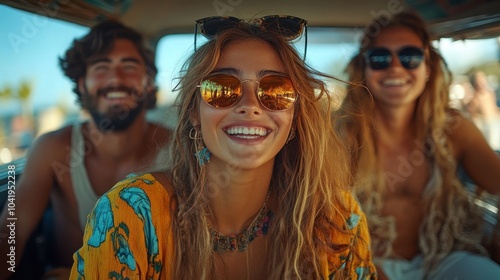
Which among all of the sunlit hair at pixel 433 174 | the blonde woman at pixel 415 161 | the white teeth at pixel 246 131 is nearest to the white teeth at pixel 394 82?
the blonde woman at pixel 415 161

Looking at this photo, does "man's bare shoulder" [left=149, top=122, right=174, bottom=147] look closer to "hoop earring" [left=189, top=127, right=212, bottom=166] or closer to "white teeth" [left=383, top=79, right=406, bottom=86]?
"hoop earring" [left=189, top=127, right=212, bottom=166]

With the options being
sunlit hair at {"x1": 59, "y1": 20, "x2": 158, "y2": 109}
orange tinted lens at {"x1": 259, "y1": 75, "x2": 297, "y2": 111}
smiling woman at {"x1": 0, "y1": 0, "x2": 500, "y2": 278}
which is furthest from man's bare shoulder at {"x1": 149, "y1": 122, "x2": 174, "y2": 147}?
orange tinted lens at {"x1": 259, "y1": 75, "x2": 297, "y2": 111}

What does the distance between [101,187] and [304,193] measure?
93 cm

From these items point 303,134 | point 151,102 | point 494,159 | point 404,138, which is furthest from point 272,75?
point 494,159

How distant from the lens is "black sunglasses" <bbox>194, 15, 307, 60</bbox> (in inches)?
56.0

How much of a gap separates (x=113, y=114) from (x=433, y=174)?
1.46m

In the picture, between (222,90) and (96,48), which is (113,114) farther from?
(222,90)

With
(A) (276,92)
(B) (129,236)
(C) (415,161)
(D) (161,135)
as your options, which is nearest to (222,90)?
(A) (276,92)

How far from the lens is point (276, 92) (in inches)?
54.4

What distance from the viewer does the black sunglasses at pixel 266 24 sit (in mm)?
1423

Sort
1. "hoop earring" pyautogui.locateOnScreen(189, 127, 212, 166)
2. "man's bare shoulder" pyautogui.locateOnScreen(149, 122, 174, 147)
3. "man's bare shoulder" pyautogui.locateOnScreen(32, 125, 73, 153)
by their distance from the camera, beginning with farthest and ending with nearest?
"man's bare shoulder" pyautogui.locateOnScreen(32, 125, 73, 153) → "man's bare shoulder" pyautogui.locateOnScreen(149, 122, 174, 147) → "hoop earring" pyautogui.locateOnScreen(189, 127, 212, 166)

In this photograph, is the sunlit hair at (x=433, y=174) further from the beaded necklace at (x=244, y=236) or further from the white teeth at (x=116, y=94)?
the white teeth at (x=116, y=94)

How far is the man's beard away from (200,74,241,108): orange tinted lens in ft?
2.94

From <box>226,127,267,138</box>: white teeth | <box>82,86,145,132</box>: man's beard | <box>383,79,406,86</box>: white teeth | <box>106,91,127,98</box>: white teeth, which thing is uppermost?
<box>383,79,406,86</box>: white teeth
